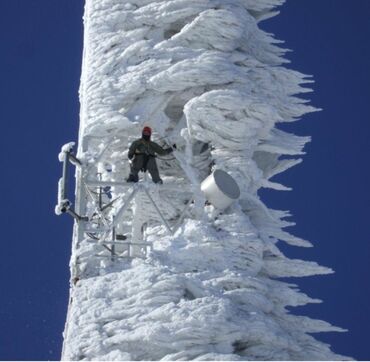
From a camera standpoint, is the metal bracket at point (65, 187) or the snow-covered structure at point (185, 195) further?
the metal bracket at point (65, 187)

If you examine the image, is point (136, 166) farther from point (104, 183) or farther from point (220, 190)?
point (220, 190)

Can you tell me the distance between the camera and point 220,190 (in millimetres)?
35094

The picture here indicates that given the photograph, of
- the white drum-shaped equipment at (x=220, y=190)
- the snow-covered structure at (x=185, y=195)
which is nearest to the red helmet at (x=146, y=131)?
the snow-covered structure at (x=185, y=195)

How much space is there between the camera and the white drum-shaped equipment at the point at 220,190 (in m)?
35.1

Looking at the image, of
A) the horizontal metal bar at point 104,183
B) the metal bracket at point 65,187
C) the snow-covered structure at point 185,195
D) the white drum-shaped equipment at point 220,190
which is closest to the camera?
the snow-covered structure at point 185,195

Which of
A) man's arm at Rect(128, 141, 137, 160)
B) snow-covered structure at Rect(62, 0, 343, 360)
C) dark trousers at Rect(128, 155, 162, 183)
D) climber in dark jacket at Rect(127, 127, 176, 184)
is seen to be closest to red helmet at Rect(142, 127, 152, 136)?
climber in dark jacket at Rect(127, 127, 176, 184)

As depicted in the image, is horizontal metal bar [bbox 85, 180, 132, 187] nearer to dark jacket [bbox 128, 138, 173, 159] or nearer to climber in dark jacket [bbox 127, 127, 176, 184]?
climber in dark jacket [bbox 127, 127, 176, 184]

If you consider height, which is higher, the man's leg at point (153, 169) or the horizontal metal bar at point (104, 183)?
the man's leg at point (153, 169)

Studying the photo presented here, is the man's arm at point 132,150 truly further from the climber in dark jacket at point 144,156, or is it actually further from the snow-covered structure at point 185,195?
the snow-covered structure at point 185,195

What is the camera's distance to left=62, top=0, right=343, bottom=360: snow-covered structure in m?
31.9

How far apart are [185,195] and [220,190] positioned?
172cm

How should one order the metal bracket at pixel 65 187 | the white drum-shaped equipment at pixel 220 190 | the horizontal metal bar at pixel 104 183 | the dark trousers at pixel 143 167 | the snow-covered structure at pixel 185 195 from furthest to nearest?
the dark trousers at pixel 143 167, the white drum-shaped equipment at pixel 220 190, the horizontal metal bar at pixel 104 183, the metal bracket at pixel 65 187, the snow-covered structure at pixel 185 195

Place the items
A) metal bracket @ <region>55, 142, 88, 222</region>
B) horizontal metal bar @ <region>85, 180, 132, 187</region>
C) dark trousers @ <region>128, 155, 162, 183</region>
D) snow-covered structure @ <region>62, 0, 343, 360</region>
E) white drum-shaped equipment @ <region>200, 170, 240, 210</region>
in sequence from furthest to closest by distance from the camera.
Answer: dark trousers @ <region>128, 155, 162, 183</region> → white drum-shaped equipment @ <region>200, 170, 240, 210</region> → horizontal metal bar @ <region>85, 180, 132, 187</region> → metal bracket @ <region>55, 142, 88, 222</region> → snow-covered structure @ <region>62, 0, 343, 360</region>

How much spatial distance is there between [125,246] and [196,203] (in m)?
1.99
